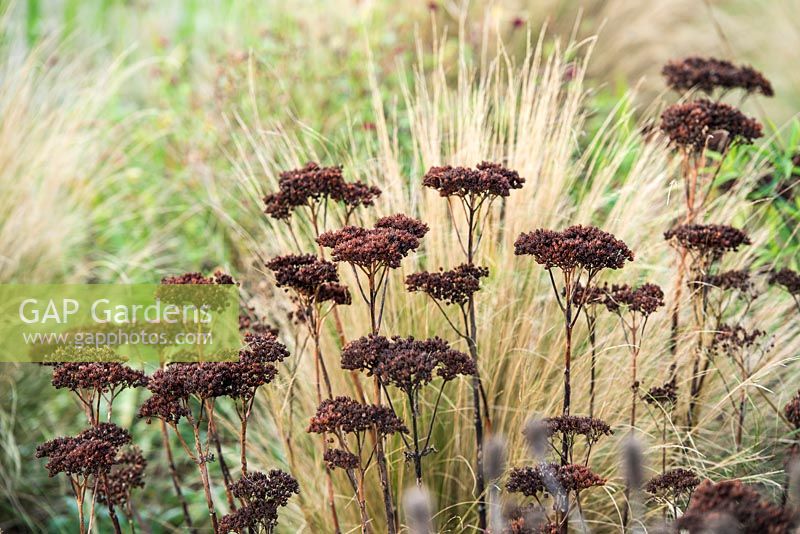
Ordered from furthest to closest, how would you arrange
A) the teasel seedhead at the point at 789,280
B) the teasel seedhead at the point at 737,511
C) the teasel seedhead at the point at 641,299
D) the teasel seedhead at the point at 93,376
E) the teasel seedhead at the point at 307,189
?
the teasel seedhead at the point at 789,280 < the teasel seedhead at the point at 307,189 < the teasel seedhead at the point at 641,299 < the teasel seedhead at the point at 93,376 < the teasel seedhead at the point at 737,511

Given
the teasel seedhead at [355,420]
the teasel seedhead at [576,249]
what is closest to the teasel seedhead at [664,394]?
the teasel seedhead at [576,249]

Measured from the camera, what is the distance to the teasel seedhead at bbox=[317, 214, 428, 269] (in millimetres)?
2248

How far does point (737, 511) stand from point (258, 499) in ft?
3.62

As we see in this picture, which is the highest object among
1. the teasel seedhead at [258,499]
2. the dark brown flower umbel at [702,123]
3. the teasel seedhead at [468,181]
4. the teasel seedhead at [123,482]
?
the dark brown flower umbel at [702,123]

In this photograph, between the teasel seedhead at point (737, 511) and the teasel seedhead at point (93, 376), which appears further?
the teasel seedhead at point (93, 376)

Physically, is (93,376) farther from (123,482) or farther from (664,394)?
(664,394)

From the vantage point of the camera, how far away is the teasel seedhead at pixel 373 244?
225 centimetres

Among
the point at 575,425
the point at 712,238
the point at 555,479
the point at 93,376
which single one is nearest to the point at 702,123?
the point at 712,238


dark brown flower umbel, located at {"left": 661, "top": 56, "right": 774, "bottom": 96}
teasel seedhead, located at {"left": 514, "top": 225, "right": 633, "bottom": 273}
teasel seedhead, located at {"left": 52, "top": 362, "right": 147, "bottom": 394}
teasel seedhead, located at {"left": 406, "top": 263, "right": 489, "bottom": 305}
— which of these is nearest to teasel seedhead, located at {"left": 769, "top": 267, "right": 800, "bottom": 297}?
teasel seedhead, located at {"left": 514, "top": 225, "right": 633, "bottom": 273}

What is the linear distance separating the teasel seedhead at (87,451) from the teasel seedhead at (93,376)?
0.36 feet

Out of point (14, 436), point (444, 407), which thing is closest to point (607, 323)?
point (444, 407)

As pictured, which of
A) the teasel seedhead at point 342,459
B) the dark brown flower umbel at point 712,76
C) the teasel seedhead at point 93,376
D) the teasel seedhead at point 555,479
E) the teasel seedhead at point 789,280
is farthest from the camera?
the dark brown flower umbel at point 712,76

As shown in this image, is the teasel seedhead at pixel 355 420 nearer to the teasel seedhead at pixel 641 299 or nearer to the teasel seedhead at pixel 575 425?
the teasel seedhead at pixel 575 425

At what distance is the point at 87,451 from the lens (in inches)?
86.5
